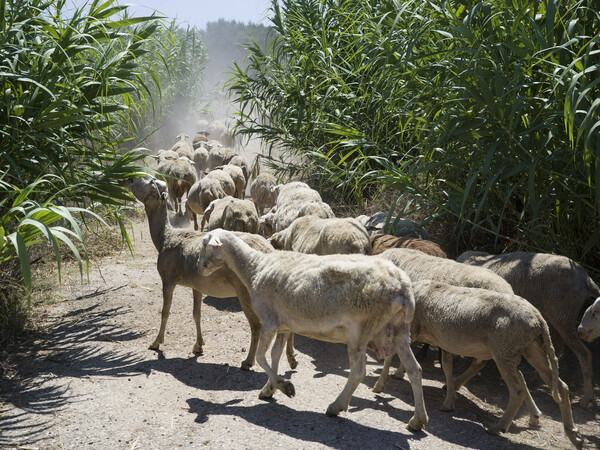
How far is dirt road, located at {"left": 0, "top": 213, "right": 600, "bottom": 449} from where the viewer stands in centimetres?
449

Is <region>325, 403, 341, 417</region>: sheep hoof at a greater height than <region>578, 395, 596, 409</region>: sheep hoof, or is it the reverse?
<region>325, 403, 341, 417</region>: sheep hoof

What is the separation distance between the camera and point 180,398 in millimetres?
5215

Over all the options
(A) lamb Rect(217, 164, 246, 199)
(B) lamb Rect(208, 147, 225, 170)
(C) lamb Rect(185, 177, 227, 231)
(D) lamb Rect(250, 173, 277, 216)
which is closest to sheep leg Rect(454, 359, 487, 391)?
(C) lamb Rect(185, 177, 227, 231)

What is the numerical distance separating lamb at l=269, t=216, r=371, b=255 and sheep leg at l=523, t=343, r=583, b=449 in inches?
86.8

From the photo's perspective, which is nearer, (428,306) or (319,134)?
(428,306)

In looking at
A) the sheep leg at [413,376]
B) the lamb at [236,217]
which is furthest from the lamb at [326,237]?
the sheep leg at [413,376]

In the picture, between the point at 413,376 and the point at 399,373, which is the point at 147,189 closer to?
the point at 399,373

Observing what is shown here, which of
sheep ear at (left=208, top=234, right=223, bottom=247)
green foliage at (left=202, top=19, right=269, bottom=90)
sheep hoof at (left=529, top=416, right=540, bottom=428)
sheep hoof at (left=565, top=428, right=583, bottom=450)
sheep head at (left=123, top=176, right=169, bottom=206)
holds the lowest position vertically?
sheep hoof at (left=529, top=416, right=540, bottom=428)

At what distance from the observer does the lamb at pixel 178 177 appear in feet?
43.4

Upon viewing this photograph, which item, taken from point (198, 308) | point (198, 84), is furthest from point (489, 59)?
point (198, 84)

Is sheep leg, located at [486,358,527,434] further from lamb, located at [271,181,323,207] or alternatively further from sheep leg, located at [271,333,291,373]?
lamb, located at [271,181,323,207]

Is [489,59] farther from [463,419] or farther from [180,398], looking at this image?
[180,398]

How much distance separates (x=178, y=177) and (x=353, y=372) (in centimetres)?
955

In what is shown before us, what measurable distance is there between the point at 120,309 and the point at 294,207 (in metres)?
2.91
